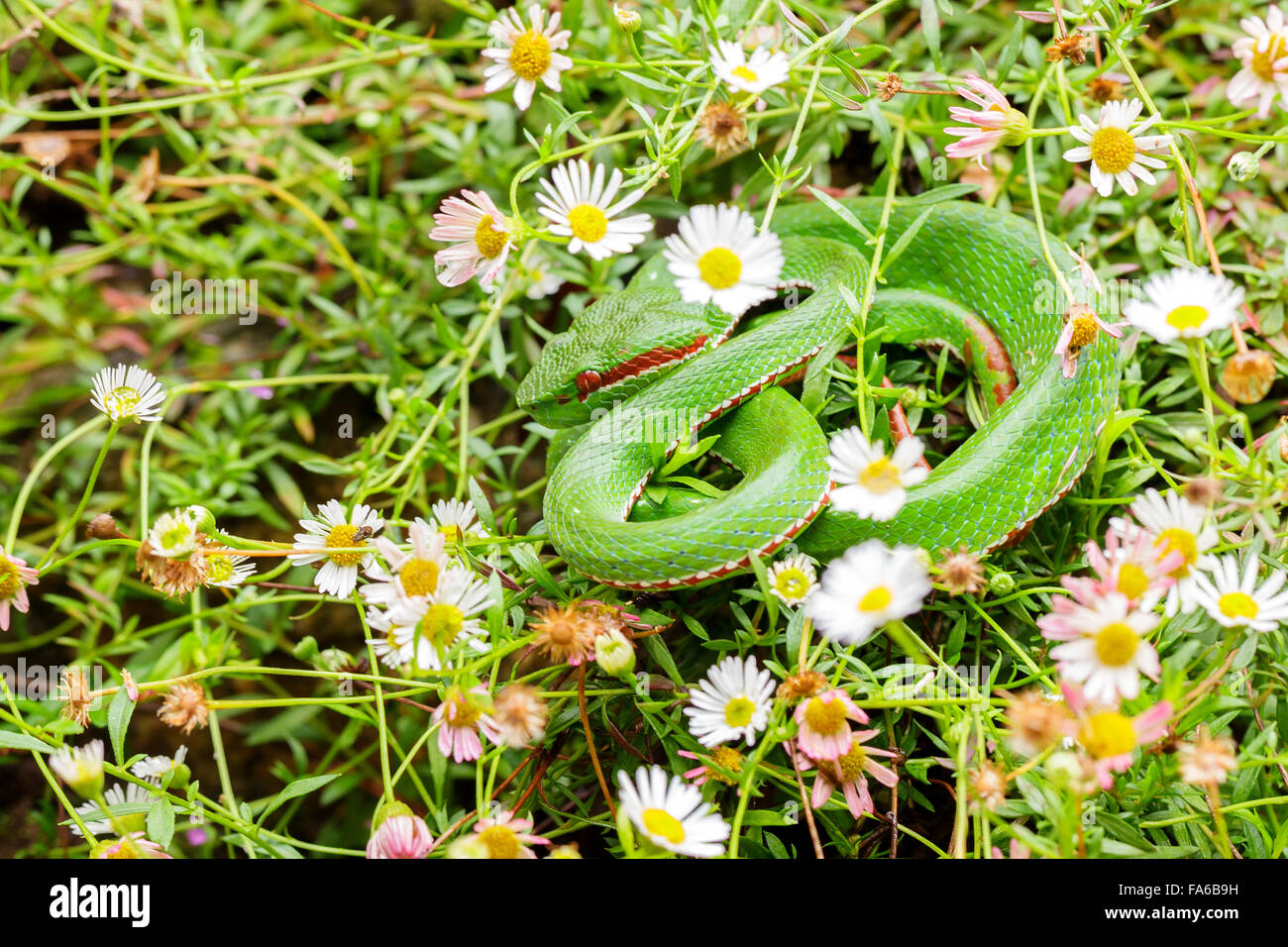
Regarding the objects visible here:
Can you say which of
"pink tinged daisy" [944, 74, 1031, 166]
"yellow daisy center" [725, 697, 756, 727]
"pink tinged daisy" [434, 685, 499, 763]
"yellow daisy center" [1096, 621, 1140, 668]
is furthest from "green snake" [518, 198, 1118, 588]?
"yellow daisy center" [1096, 621, 1140, 668]

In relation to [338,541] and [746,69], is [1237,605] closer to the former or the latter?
[746,69]

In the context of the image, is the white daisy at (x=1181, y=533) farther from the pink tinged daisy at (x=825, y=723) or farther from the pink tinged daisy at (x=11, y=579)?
the pink tinged daisy at (x=11, y=579)

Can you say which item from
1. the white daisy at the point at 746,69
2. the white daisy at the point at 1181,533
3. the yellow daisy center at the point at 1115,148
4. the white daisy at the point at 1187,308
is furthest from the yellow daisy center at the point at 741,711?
the yellow daisy center at the point at 1115,148

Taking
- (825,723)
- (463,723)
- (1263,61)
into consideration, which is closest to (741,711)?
(825,723)
